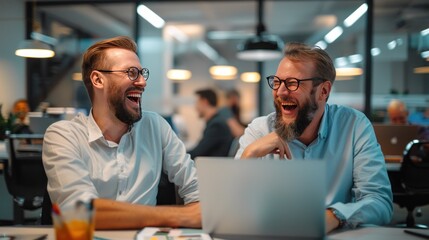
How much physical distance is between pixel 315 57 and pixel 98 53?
0.87 m

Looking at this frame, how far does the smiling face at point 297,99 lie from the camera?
70.1 inches

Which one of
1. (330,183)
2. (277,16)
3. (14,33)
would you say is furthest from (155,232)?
(277,16)

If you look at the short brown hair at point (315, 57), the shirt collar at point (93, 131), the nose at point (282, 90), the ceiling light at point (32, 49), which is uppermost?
the ceiling light at point (32, 49)

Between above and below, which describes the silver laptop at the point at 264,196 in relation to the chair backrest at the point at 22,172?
above

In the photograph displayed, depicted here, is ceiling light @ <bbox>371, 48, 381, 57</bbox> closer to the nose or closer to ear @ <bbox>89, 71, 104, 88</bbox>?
the nose

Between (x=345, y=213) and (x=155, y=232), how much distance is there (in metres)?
0.57

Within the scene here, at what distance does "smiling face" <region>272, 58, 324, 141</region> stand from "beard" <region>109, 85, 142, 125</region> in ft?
1.85

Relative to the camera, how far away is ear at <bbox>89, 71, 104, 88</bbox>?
1.76 meters

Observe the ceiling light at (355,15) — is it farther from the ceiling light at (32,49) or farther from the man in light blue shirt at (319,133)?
the man in light blue shirt at (319,133)

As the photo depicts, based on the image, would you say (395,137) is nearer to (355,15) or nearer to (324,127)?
(324,127)

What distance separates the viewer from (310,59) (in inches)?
71.5

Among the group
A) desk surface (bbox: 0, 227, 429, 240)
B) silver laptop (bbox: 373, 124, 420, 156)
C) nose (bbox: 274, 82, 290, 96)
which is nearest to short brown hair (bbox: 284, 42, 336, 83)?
nose (bbox: 274, 82, 290, 96)

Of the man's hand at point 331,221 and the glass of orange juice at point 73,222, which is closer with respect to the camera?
the glass of orange juice at point 73,222

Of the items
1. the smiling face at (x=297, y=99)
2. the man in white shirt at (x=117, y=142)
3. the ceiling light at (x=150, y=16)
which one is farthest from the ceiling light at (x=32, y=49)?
the smiling face at (x=297, y=99)
